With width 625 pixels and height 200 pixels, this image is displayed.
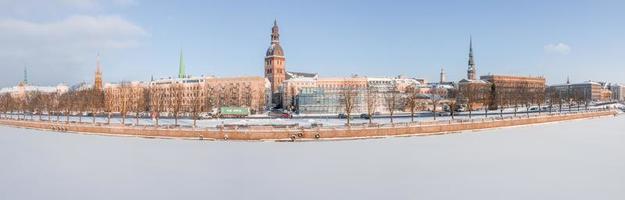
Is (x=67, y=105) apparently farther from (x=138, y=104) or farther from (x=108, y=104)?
(x=138, y=104)

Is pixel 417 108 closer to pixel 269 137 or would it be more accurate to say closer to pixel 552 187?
pixel 269 137

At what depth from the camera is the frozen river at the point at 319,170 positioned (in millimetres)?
21766

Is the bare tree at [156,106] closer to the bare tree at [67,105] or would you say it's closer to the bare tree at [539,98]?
the bare tree at [67,105]

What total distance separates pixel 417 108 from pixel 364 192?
97.0 m

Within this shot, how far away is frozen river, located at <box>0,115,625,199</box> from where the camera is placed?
21.8 meters

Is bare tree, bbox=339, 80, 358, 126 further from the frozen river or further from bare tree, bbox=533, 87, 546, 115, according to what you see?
bare tree, bbox=533, 87, 546, 115

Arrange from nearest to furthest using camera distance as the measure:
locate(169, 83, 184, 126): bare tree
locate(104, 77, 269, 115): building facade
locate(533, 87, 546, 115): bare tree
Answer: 1. locate(169, 83, 184, 126): bare tree
2. locate(533, 87, 546, 115): bare tree
3. locate(104, 77, 269, 115): building facade

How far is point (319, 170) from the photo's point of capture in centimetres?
2831

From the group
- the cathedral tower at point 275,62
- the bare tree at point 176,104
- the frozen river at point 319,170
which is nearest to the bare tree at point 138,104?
the bare tree at point 176,104

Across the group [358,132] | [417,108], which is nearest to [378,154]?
[358,132]

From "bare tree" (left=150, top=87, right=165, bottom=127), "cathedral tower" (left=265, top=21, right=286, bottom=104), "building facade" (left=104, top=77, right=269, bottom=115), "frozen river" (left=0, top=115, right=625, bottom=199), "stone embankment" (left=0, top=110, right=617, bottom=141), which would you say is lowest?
"frozen river" (left=0, top=115, right=625, bottom=199)

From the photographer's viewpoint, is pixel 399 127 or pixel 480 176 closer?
pixel 480 176

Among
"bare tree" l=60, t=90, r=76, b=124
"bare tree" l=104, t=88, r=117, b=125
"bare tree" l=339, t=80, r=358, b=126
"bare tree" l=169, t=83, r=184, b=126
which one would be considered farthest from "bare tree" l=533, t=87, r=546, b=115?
"bare tree" l=60, t=90, r=76, b=124

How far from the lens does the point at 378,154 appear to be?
35.9m
